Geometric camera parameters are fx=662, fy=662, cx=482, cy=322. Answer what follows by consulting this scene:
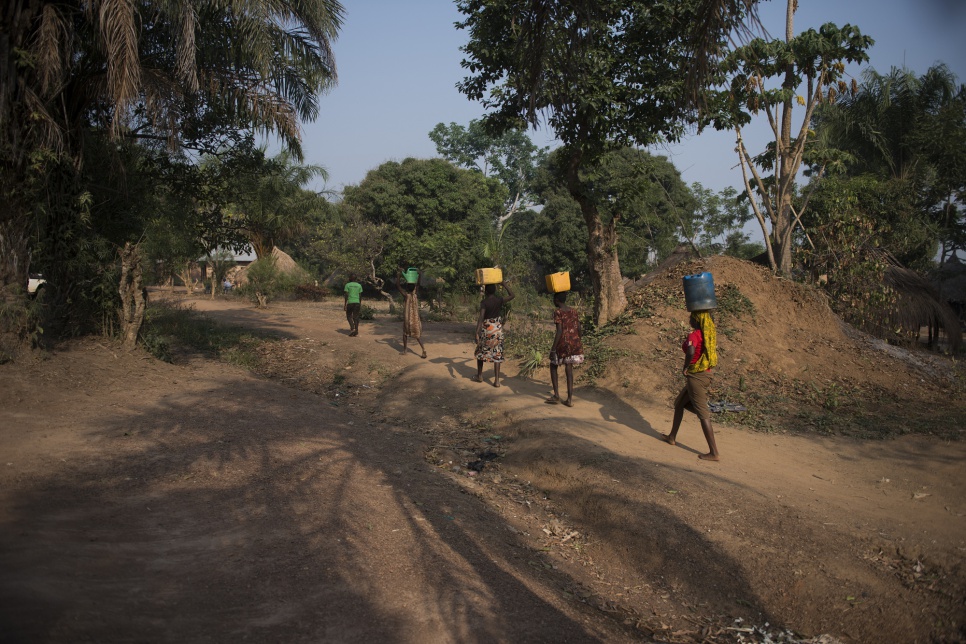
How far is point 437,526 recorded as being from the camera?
16.8 feet

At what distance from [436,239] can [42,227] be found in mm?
15282

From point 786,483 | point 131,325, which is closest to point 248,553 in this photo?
point 786,483

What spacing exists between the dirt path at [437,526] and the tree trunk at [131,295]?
1667 mm

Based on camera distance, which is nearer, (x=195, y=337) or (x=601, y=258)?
(x=601, y=258)

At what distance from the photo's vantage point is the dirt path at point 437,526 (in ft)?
11.9

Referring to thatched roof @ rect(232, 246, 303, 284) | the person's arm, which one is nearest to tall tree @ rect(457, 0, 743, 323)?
the person's arm

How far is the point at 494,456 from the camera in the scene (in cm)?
773

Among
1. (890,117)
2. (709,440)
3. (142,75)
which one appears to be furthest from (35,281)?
(890,117)

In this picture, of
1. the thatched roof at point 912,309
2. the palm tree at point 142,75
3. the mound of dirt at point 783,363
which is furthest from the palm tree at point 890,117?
the palm tree at point 142,75

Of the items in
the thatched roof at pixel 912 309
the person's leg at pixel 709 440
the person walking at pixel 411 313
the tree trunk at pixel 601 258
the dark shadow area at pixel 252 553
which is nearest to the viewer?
the dark shadow area at pixel 252 553

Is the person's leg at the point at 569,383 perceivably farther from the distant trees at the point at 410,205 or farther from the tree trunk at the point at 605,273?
the distant trees at the point at 410,205

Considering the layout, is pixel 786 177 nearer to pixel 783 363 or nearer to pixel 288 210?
pixel 783 363

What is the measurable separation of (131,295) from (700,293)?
8.29 meters

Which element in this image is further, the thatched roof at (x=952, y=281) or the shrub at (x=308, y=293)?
the shrub at (x=308, y=293)
